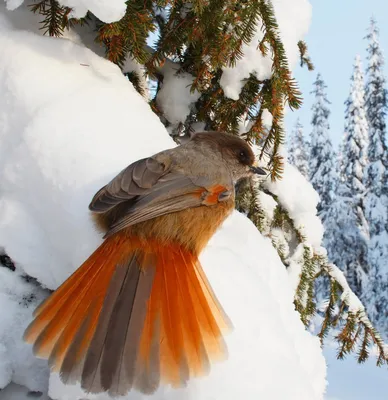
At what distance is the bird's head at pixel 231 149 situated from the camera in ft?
6.97

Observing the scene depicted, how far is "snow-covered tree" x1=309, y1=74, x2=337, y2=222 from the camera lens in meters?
28.6

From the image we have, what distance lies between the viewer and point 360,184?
93.9 feet

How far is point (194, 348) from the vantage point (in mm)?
1409

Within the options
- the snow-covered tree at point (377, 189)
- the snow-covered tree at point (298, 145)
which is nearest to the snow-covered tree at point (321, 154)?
the snow-covered tree at point (377, 189)

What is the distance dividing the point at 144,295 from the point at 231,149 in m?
0.91

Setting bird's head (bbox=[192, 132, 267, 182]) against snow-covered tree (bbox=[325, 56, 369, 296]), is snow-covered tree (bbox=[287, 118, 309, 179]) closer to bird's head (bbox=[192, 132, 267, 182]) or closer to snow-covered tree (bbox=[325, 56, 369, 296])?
snow-covered tree (bbox=[325, 56, 369, 296])

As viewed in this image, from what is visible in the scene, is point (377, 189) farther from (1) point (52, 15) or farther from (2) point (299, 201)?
(1) point (52, 15)

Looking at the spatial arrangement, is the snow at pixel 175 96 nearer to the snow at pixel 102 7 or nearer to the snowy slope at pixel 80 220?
the snowy slope at pixel 80 220

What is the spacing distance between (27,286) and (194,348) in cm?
61

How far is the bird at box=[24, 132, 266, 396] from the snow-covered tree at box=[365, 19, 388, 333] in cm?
2572

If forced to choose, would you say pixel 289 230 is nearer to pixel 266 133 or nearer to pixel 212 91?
pixel 266 133

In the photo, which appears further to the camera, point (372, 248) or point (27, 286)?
point (372, 248)

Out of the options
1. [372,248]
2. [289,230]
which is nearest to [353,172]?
[372,248]

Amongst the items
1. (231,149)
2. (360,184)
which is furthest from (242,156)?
(360,184)
